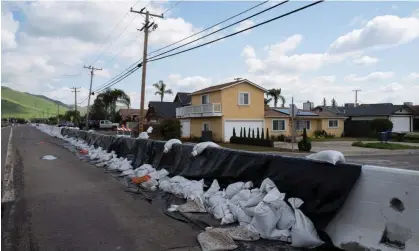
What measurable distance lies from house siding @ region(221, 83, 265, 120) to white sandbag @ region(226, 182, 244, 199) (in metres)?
28.1

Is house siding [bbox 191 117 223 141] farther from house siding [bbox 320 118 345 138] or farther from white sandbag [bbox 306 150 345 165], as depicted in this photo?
white sandbag [bbox 306 150 345 165]

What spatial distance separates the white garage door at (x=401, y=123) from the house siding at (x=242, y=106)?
23.6 metres

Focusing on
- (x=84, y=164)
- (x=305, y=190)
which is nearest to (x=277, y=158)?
(x=305, y=190)

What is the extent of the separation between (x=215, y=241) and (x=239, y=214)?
97 cm

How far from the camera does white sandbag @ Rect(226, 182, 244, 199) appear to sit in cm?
632

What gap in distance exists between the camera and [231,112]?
35.0 metres

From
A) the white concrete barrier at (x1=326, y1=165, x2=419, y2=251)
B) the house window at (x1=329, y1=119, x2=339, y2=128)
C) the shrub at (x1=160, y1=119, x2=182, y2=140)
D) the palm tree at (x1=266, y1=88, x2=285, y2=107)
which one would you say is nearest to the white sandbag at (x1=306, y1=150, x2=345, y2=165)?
the white concrete barrier at (x1=326, y1=165, x2=419, y2=251)

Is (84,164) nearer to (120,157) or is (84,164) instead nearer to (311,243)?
(120,157)

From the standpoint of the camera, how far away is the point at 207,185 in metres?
7.53

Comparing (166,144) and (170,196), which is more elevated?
(166,144)

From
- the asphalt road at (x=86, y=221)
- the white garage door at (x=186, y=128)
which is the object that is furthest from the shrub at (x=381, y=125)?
the asphalt road at (x=86, y=221)

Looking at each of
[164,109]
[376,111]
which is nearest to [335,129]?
[376,111]

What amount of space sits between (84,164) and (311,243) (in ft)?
37.5

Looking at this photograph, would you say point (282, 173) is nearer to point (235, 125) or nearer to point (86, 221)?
point (86, 221)
